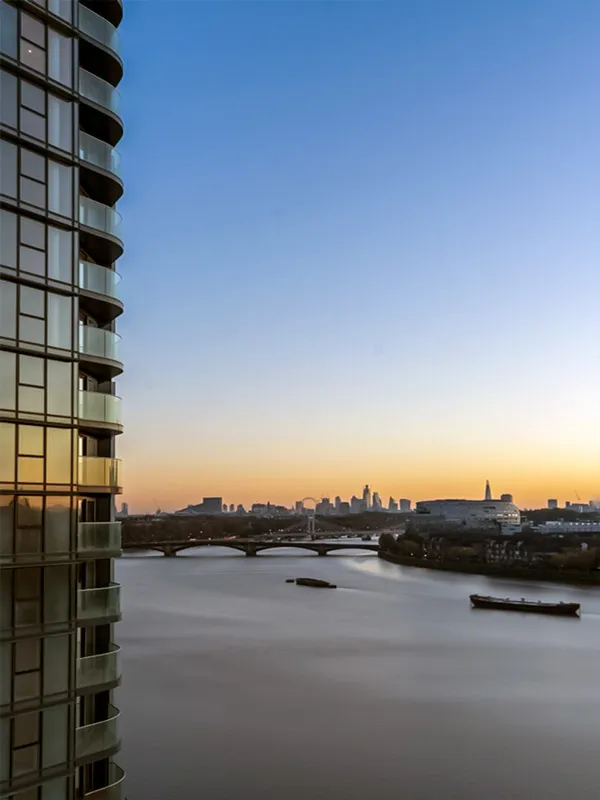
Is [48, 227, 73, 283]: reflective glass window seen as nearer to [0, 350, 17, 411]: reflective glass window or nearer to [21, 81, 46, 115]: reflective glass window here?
[0, 350, 17, 411]: reflective glass window

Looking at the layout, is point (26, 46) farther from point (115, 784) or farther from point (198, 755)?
point (198, 755)

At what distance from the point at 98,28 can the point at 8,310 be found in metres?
2.11

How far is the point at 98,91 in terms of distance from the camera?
5340 millimetres

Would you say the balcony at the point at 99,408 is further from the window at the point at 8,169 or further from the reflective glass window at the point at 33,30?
the reflective glass window at the point at 33,30

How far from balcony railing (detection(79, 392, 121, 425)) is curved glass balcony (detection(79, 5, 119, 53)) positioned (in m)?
2.28

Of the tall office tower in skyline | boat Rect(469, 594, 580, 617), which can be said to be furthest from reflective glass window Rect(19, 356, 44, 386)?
boat Rect(469, 594, 580, 617)

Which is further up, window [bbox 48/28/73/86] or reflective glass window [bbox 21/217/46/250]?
window [bbox 48/28/73/86]

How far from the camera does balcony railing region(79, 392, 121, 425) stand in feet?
16.6

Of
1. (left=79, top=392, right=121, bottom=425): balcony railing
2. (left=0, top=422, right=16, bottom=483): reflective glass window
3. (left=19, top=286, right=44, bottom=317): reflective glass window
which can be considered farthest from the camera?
(left=79, top=392, right=121, bottom=425): balcony railing

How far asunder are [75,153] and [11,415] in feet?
5.45

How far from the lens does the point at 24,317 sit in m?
4.55

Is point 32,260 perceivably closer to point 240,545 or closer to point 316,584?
point 316,584

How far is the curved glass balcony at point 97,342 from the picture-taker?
16.9ft

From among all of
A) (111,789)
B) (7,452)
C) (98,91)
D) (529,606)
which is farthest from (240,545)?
(7,452)
